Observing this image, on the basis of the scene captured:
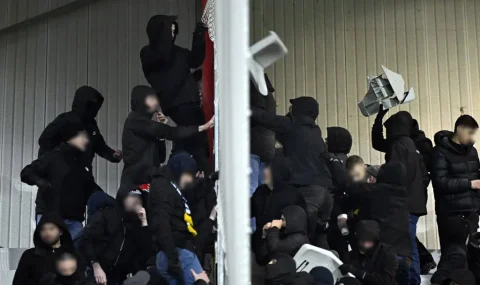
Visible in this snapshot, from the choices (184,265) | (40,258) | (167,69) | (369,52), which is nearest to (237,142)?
(184,265)

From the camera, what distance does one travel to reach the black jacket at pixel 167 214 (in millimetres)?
6133

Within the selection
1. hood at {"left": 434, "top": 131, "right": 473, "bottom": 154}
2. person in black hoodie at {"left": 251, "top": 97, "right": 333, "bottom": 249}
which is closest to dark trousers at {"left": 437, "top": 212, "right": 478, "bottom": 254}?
hood at {"left": 434, "top": 131, "right": 473, "bottom": 154}

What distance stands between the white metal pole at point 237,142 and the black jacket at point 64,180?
427 centimetres

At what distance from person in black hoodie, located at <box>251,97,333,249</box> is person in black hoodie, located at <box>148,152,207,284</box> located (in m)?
0.89

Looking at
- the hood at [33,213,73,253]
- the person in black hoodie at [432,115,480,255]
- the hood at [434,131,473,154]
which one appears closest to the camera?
the hood at [33,213,73,253]

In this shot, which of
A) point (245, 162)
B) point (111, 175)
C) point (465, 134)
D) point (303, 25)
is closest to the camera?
point (245, 162)

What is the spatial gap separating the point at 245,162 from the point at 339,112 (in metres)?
8.92

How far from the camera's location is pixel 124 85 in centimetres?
→ 1136

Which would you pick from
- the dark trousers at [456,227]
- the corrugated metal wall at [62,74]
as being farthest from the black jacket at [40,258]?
the corrugated metal wall at [62,74]

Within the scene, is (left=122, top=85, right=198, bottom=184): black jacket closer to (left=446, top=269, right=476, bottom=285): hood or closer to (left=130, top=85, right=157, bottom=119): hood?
(left=130, top=85, right=157, bottom=119): hood

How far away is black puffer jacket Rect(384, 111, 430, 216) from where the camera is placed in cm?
755

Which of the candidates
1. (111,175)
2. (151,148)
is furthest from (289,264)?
(111,175)

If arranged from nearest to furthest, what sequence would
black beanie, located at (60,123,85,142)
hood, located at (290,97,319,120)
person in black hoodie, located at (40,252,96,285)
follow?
person in black hoodie, located at (40,252,96,285)
hood, located at (290,97,319,120)
black beanie, located at (60,123,85,142)

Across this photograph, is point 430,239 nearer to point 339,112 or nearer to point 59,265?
point 339,112
